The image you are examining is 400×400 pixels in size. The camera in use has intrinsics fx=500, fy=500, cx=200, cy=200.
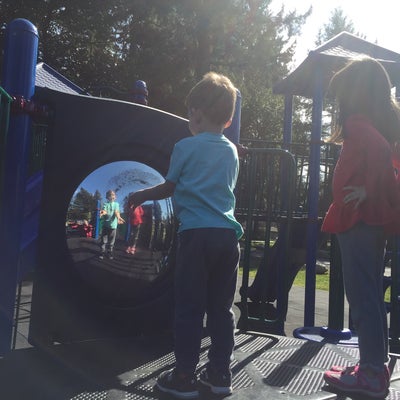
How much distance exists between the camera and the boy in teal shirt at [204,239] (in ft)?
6.69

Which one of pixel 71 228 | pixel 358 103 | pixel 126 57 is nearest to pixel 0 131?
pixel 71 228

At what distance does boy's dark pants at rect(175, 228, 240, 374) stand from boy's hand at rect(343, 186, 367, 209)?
54cm

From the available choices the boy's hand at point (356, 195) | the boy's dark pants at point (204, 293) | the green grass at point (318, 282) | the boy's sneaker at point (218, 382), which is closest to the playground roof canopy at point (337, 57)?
the boy's hand at point (356, 195)

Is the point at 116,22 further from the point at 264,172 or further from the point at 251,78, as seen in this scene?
the point at 264,172

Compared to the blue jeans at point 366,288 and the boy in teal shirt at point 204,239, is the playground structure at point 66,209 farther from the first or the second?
the blue jeans at point 366,288

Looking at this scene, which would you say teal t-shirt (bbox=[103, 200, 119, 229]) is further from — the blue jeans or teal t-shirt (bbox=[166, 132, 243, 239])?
the blue jeans

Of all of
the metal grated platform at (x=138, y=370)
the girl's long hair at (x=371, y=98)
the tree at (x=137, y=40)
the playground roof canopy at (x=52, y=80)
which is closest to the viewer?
the metal grated platform at (x=138, y=370)

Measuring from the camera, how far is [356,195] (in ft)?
7.15

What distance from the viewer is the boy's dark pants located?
2033 millimetres

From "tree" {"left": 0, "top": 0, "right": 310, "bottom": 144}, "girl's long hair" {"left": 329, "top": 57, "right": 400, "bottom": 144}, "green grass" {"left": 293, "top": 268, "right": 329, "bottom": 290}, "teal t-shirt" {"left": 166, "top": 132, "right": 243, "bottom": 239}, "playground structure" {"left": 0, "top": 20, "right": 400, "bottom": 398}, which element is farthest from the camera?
"tree" {"left": 0, "top": 0, "right": 310, "bottom": 144}

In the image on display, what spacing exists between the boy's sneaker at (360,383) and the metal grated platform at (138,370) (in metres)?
0.05

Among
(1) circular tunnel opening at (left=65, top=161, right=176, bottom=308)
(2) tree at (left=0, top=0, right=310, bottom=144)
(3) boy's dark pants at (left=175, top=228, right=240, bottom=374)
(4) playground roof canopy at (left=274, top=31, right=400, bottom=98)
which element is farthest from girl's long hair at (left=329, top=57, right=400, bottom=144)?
(2) tree at (left=0, top=0, right=310, bottom=144)

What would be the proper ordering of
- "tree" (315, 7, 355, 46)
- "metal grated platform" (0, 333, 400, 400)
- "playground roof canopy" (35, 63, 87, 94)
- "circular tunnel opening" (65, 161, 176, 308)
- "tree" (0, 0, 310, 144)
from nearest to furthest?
"metal grated platform" (0, 333, 400, 400) → "circular tunnel opening" (65, 161, 176, 308) → "playground roof canopy" (35, 63, 87, 94) → "tree" (0, 0, 310, 144) → "tree" (315, 7, 355, 46)

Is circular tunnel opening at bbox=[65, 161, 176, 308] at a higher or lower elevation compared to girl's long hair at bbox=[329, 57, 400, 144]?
lower
